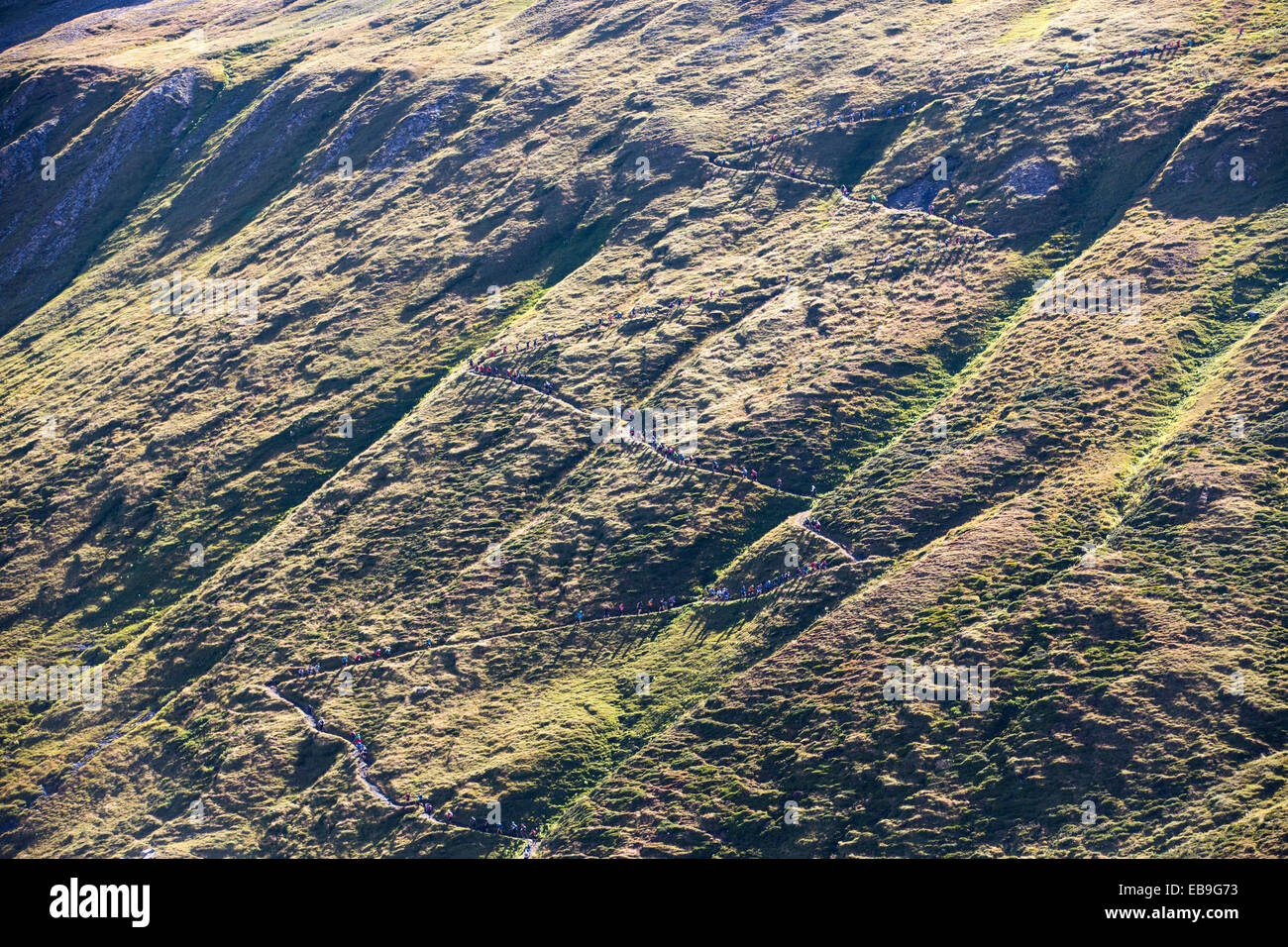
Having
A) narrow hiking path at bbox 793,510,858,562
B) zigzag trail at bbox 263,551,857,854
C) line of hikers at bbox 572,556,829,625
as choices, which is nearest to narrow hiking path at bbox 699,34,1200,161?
narrow hiking path at bbox 793,510,858,562

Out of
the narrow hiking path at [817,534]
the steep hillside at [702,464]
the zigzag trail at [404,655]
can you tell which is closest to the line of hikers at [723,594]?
the zigzag trail at [404,655]

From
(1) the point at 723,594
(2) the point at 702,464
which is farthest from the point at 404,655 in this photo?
(2) the point at 702,464

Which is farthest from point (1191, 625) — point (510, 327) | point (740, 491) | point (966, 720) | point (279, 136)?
point (279, 136)

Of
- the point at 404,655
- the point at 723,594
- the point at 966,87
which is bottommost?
the point at 404,655

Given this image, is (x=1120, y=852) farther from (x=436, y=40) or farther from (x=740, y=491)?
(x=436, y=40)

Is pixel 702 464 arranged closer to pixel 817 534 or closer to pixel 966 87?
pixel 817 534

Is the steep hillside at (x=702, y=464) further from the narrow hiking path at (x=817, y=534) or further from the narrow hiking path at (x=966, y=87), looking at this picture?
the narrow hiking path at (x=966, y=87)

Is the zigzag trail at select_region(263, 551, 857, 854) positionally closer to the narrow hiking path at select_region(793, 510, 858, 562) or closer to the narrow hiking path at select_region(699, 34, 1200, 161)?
the narrow hiking path at select_region(793, 510, 858, 562)

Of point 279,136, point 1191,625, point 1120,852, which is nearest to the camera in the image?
point 1120,852

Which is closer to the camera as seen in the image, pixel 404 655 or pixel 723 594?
pixel 723 594
